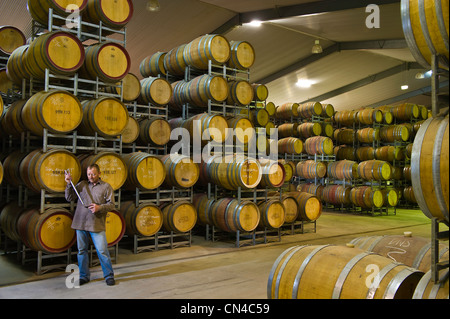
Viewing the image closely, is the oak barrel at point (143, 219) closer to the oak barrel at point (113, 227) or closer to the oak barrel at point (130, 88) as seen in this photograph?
the oak barrel at point (113, 227)

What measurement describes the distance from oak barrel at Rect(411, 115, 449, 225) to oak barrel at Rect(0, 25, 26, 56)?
8250mm

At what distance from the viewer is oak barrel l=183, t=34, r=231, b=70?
28.5 ft

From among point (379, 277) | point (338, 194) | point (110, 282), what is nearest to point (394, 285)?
point (379, 277)

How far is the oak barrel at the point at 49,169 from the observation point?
19.2 feet

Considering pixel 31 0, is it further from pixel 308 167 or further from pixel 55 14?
pixel 308 167

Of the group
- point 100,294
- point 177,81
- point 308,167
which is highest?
point 177,81

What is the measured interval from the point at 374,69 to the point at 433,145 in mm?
19238

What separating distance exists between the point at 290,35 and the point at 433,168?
1311 cm

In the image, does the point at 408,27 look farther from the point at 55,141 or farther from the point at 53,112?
the point at 55,141

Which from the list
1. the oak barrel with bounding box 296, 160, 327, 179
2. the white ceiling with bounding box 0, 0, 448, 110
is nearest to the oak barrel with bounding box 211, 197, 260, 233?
the oak barrel with bounding box 296, 160, 327, 179

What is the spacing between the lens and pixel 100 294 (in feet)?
16.5

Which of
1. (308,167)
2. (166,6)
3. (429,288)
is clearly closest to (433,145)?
(429,288)

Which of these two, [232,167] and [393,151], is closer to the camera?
[232,167]

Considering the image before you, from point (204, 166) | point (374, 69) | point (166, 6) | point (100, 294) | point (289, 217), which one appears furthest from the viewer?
point (374, 69)
